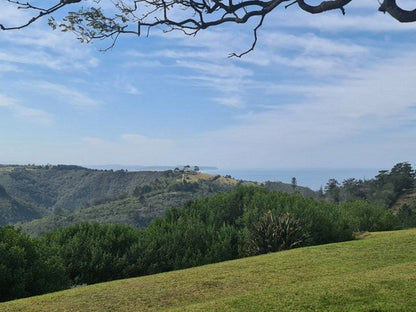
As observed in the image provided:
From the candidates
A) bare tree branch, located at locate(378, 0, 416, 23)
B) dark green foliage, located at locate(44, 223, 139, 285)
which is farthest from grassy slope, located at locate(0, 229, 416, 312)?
dark green foliage, located at locate(44, 223, 139, 285)

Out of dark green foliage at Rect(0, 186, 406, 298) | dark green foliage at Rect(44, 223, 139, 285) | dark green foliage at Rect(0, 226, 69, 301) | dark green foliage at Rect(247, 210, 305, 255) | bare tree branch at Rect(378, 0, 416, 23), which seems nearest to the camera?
bare tree branch at Rect(378, 0, 416, 23)

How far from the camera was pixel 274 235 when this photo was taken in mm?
15984

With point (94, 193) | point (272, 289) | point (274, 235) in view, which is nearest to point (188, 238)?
point (274, 235)

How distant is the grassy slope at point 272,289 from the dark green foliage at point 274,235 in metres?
3.33

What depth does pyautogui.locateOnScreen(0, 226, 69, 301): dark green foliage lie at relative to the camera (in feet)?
35.3

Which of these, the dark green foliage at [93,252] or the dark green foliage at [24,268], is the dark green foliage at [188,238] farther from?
the dark green foliage at [24,268]

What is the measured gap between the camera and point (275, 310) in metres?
6.76

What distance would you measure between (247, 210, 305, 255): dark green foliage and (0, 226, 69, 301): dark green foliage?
6.91 m

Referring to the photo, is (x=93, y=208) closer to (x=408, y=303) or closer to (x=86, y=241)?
(x=86, y=241)

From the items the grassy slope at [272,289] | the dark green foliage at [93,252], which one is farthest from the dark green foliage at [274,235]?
the dark green foliage at [93,252]

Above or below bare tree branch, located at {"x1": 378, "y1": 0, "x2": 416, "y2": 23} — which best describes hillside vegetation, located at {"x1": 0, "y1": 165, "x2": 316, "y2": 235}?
below

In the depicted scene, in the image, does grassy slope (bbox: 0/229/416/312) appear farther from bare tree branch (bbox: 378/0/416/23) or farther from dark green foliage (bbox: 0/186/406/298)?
bare tree branch (bbox: 378/0/416/23)

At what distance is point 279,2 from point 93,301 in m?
7.30

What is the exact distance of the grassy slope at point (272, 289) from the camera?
7102 millimetres
